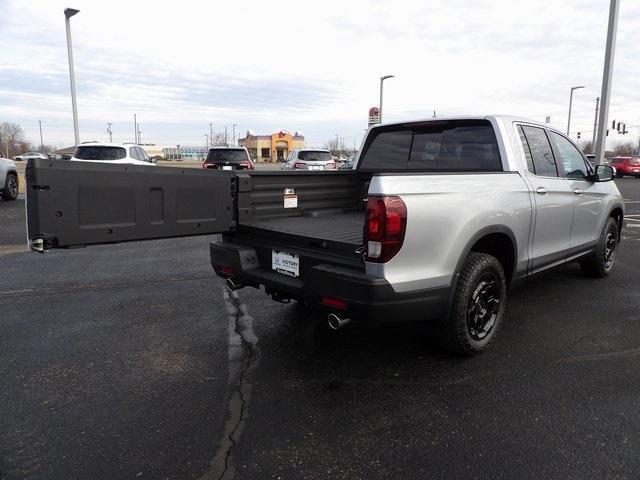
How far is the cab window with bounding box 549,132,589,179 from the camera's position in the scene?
16.5 ft

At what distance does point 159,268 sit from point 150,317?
2.14 metres

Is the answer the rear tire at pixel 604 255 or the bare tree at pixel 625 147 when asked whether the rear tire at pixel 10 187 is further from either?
the bare tree at pixel 625 147

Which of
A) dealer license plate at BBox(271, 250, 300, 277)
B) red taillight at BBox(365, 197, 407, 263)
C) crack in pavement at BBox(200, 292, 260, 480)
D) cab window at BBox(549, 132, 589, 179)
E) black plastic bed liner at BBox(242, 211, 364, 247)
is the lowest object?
crack in pavement at BBox(200, 292, 260, 480)

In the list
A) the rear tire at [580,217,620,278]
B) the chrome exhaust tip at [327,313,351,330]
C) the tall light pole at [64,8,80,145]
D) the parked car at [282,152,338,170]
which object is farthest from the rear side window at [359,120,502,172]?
the tall light pole at [64,8,80,145]

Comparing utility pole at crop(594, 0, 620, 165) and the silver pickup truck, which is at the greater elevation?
utility pole at crop(594, 0, 620, 165)

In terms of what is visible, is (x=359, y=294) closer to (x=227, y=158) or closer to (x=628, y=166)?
(x=227, y=158)

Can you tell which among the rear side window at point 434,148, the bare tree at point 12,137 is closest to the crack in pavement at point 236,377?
the rear side window at point 434,148

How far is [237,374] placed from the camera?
11.7 feet

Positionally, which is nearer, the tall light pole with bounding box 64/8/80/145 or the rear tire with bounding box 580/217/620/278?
the rear tire with bounding box 580/217/620/278

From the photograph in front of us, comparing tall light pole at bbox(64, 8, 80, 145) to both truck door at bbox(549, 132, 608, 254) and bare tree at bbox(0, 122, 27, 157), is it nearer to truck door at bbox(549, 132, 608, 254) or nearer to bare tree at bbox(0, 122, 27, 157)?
truck door at bbox(549, 132, 608, 254)

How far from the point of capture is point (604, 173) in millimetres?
5766

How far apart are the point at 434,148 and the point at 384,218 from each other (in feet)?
6.70

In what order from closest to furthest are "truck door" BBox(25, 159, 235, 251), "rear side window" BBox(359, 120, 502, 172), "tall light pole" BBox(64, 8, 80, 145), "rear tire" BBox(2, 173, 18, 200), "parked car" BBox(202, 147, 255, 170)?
"truck door" BBox(25, 159, 235, 251) → "rear side window" BBox(359, 120, 502, 172) → "rear tire" BBox(2, 173, 18, 200) → "parked car" BBox(202, 147, 255, 170) → "tall light pole" BBox(64, 8, 80, 145)

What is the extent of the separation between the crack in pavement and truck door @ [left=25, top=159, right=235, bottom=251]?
1021 mm
